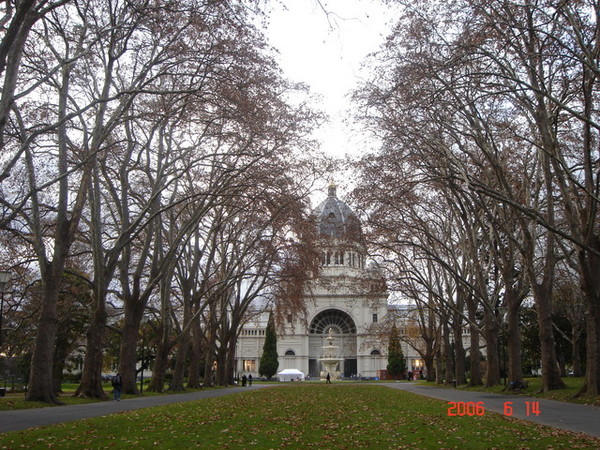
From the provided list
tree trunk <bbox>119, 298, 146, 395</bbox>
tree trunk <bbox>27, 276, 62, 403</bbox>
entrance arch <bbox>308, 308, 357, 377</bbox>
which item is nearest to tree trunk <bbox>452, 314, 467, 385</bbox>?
tree trunk <bbox>119, 298, 146, 395</bbox>

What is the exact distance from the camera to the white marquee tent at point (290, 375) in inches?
2899

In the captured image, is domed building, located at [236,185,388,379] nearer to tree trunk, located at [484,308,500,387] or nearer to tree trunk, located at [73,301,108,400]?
tree trunk, located at [484,308,500,387]

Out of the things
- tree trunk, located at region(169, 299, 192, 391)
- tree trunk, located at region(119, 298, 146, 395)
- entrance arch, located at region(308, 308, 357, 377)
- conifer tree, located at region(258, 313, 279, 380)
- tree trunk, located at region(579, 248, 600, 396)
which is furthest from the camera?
entrance arch, located at region(308, 308, 357, 377)

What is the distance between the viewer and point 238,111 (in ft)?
62.6

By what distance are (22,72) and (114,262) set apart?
26.0 feet

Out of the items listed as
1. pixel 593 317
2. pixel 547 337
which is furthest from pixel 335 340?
pixel 593 317

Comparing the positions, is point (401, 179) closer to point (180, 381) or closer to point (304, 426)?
point (304, 426)

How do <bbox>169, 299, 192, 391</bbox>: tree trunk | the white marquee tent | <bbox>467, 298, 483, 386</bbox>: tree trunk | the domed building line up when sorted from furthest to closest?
the domed building
the white marquee tent
<bbox>467, 298, 483, 386</bbox>: tree trunk
<bbox>169, 299, 192, 391</bbox>: tree trunk

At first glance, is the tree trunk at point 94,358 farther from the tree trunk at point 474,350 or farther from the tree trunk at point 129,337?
the tree trunk at point 474,350

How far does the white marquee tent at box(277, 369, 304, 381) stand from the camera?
242 feet

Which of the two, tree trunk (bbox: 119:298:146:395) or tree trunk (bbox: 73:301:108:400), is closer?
tree trunk (bbox: 73:301:108:400)

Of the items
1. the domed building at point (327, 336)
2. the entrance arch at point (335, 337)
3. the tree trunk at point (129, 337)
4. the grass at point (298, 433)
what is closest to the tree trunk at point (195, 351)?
the tree trunk at point (129, 337)

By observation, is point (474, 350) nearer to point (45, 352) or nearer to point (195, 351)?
point (195, 351)

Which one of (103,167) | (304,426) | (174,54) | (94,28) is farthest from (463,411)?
(103,167)
